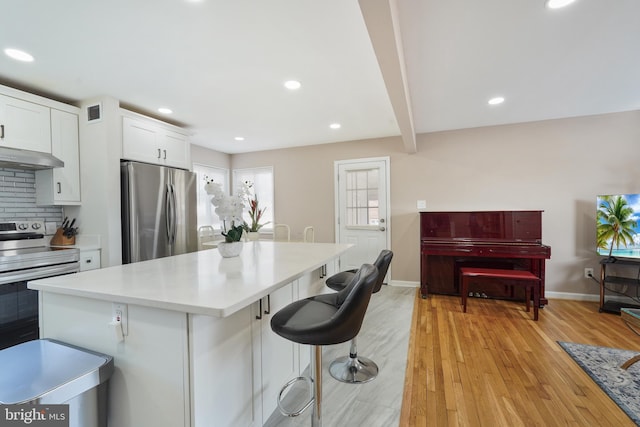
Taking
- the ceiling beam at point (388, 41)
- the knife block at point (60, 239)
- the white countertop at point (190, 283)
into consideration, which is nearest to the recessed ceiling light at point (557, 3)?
the ceiling beam at point (388, 41)

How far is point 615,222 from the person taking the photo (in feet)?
9.84

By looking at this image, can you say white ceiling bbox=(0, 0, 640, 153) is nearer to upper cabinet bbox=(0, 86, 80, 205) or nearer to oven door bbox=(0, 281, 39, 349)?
upper cabinet bbox=(0, 86, 80, 205)

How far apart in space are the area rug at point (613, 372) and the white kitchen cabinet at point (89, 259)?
428 cm

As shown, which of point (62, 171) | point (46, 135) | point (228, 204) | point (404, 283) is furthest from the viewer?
point (404, 283)

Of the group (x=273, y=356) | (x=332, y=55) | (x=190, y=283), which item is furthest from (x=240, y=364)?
(x=332, y=55)

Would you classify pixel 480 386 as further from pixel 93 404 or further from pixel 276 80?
pixel 276 80

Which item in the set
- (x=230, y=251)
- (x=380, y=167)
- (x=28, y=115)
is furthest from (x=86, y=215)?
(x=380, y=167)

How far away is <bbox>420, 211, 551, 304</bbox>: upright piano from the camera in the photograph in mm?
3293

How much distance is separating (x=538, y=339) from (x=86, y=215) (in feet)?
15.2

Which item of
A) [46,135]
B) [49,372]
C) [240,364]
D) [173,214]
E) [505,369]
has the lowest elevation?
[505,369]

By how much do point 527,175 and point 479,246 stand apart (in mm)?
1242

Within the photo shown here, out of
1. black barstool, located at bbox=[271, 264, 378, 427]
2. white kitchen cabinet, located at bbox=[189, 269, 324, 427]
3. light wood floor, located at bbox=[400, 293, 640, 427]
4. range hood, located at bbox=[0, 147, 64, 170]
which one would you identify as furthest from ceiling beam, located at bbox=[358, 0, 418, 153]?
range hood, located at bbox=[0, 147, 64, 170]

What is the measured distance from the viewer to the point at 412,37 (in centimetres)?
182

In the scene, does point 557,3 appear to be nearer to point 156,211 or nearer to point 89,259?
point 156,211
